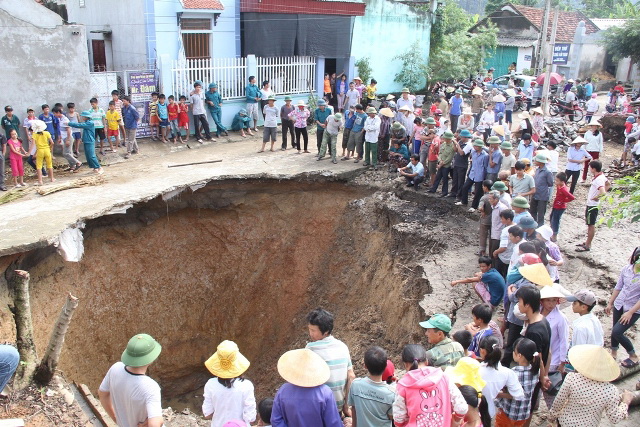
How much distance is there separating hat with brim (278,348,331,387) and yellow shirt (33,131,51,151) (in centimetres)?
842

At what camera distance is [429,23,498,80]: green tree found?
20906mm

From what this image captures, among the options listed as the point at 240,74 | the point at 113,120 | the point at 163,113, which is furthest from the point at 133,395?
the point at 240,74

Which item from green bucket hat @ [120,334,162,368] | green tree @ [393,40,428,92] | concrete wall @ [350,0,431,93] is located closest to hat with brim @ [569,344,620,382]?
green bucket hat @ [120,334,162,368]

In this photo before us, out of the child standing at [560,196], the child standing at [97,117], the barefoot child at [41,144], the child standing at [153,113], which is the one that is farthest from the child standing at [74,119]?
the child standing at [560,196]

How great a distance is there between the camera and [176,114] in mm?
13859

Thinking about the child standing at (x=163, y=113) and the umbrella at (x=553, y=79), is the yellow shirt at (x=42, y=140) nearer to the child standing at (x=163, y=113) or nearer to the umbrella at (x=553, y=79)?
the child standing at (x=163, y=113)

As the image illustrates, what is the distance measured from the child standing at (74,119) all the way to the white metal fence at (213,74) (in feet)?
8.34

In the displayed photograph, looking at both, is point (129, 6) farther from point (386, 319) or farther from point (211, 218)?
point (386, 319)

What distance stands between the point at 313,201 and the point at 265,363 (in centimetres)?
348

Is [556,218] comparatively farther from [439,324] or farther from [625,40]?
[625,40]

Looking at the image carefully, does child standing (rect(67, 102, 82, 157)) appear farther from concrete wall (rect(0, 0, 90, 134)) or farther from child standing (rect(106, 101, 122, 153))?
child standing (rect(106, 101, 122, 153))

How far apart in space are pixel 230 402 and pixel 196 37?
1266 cm

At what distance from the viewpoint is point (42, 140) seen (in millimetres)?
11023

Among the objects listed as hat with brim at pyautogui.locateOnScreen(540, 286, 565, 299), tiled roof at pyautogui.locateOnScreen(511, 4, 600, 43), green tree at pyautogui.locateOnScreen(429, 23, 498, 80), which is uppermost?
tiled roof at pyautogui.locateOnScreen(511, 4, 600, 43)
